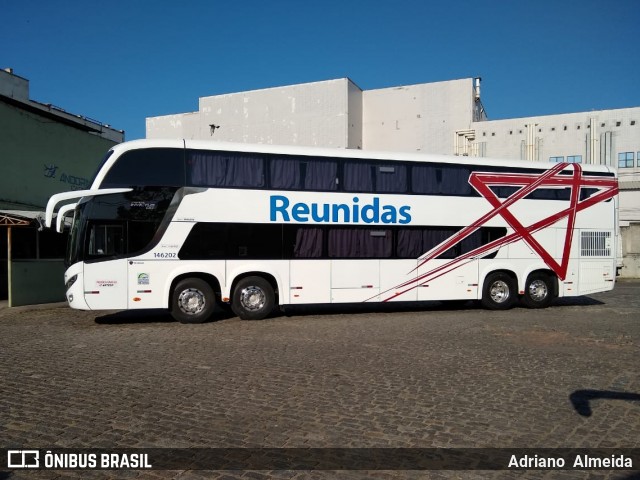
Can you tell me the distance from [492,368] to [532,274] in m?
8.37

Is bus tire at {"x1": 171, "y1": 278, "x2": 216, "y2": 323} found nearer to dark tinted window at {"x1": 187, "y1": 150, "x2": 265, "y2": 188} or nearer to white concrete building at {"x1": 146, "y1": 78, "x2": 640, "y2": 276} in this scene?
dark tinted window at {"x1": 187, "y1": 150, "x2": 265, "y2": 188}

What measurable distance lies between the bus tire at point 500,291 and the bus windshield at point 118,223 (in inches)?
355

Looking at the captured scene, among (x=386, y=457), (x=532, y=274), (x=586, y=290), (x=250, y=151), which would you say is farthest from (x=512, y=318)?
(x=386, y=457)

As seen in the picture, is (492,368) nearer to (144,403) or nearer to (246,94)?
(144,403)

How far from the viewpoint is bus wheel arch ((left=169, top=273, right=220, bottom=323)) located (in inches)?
474

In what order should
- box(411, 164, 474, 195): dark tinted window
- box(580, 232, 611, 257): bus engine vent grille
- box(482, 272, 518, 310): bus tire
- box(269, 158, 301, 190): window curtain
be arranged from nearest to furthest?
box(269, 158, 301, 190): window curtain → box(411, 164, 474, 195): dark tinted window → box(482, 272, 518, 310): bus tire → box(580, 232, 611, 257): bus engine vent grille

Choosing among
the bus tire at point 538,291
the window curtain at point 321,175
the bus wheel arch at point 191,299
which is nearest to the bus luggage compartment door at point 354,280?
the window curtain at point 321,175

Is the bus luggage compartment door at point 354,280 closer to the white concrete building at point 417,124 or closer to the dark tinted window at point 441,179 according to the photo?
the dark tinted window at point 441,179

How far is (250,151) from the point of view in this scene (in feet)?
40.8

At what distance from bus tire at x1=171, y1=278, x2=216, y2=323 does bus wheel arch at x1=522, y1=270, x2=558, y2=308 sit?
9.07m

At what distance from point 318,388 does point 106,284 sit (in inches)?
280

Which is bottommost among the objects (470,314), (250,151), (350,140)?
(470,314)

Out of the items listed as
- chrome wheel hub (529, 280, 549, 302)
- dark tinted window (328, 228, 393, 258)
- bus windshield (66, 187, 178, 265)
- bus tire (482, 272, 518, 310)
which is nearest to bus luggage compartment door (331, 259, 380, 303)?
dark tinted window (328, 228, 393, 258)

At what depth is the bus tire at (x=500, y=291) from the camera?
47.6ft
